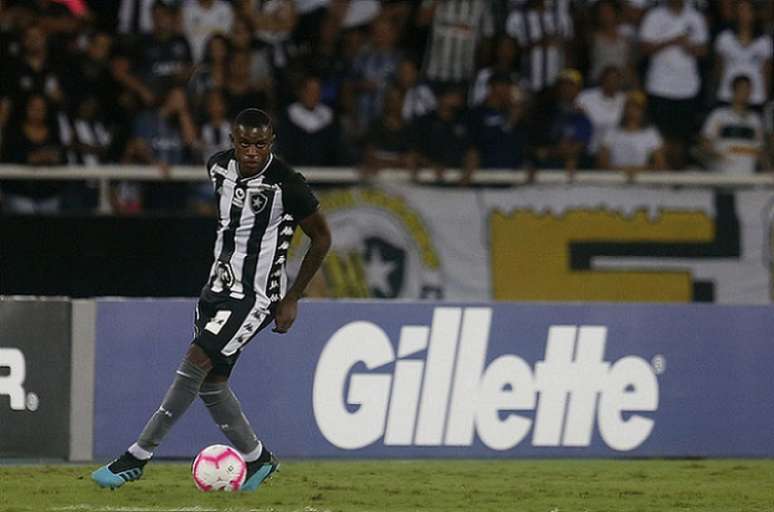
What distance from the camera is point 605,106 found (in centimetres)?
1566

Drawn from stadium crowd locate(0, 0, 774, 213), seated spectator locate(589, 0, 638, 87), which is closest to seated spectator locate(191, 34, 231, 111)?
stadium crowd locate(0, 0, 774, 213)

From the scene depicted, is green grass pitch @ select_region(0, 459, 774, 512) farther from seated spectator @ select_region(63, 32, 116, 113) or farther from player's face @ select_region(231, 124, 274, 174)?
seated spectator @ select_region(63, 32, 116, 113)

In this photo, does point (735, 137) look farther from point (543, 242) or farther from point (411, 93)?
point (411, 93)

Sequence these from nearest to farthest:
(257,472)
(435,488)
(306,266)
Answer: (306,266) → (257,472) → (435,488)

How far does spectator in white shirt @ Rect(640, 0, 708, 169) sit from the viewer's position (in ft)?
53.0

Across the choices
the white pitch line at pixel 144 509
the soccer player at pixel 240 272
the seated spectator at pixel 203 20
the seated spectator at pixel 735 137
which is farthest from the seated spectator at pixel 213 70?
the white pitch line at pixel 144 509

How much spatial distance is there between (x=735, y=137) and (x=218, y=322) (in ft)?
25.9

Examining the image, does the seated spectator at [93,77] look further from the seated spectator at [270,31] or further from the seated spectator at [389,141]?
the seated spectator at [389,141]

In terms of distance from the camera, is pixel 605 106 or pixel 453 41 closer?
pixel 605 106

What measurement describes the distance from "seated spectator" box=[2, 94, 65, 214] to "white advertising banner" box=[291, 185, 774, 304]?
85.2 inches

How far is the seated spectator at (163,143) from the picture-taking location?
14672mm

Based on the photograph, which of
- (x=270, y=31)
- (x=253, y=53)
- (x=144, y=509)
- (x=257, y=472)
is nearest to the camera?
(x=144, y=509)

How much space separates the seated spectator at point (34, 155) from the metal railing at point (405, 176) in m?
0.11

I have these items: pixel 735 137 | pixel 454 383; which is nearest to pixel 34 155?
pixel 454 383
